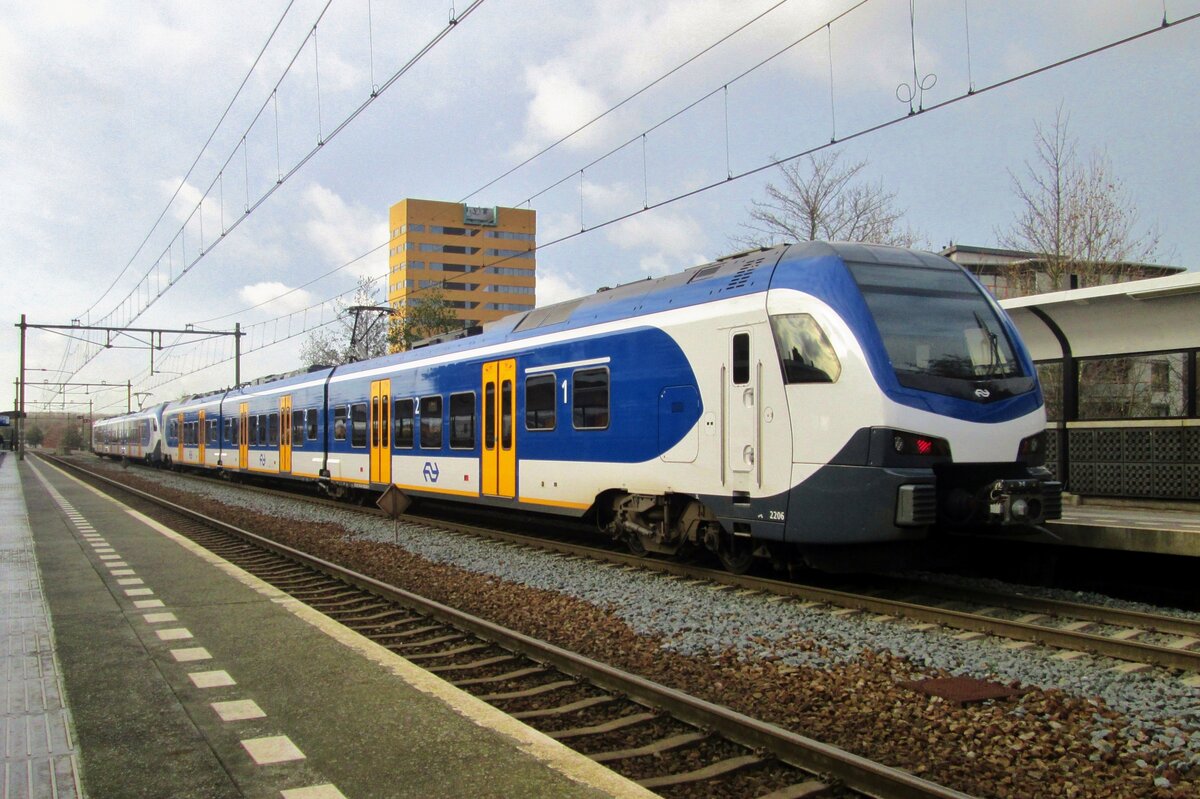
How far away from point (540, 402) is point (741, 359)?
4.10 meters

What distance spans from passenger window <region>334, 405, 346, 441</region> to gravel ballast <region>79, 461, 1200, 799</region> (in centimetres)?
995

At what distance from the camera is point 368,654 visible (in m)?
6.49

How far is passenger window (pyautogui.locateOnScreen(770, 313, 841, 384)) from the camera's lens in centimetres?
823

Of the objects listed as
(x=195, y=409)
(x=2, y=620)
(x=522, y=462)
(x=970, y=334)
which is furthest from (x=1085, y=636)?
(x=195, y=409)

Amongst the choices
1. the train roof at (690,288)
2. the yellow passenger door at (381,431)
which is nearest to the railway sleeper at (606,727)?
the train roof at (690,288)

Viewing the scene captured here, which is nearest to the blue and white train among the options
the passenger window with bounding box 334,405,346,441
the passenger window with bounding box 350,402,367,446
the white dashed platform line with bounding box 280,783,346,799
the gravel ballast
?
the gravel ballast

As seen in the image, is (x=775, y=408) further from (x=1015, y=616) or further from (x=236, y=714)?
(x=236, y=714)

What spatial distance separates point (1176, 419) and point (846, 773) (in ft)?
30.7

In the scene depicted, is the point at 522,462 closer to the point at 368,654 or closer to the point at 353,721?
the point at 368,654

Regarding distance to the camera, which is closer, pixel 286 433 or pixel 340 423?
pixel 340 423

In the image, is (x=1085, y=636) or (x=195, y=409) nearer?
(x=1085, y=636)

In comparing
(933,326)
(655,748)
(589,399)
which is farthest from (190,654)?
(933,326)

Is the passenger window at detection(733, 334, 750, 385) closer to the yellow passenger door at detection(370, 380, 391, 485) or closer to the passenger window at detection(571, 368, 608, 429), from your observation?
the passenger window at detection(571, 368, 608, 429)

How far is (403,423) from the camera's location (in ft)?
55.5
